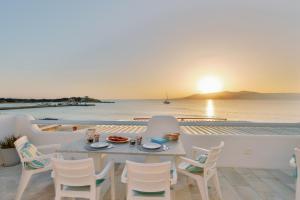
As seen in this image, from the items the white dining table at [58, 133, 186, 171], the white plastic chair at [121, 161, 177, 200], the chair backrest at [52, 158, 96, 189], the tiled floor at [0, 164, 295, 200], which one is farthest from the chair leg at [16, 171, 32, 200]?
the white plastic chair at [121, 161, 177, 200]

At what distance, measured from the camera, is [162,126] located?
9.89ft

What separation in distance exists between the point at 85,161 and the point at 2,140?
309 cm

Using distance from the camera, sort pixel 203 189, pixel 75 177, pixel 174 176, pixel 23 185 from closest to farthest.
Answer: pixel 75 177 < pixel 174 176 < pixel 203 189 < pixel 23 185

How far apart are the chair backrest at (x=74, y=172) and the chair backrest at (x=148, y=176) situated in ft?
1.09

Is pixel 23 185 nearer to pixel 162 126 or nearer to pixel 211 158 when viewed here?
pixel 162 126

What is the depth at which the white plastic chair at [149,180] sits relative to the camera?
4.77 ft

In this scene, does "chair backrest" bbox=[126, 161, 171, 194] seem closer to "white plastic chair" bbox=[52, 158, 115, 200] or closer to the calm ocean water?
"white plastic chair" bbox=[52, 158, 115, 200]

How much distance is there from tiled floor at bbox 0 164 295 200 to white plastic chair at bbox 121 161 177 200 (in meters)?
0.90

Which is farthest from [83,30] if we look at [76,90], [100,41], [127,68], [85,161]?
[76,90]

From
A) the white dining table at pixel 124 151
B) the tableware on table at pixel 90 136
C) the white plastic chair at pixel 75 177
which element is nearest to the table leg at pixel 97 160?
the white dining table at pixel 124 151

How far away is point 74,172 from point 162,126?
166cm

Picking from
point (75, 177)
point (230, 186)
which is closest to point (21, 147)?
point (75, 177)

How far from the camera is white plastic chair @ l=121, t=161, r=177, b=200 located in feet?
4.77

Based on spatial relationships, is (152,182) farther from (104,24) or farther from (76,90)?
(76,90)
